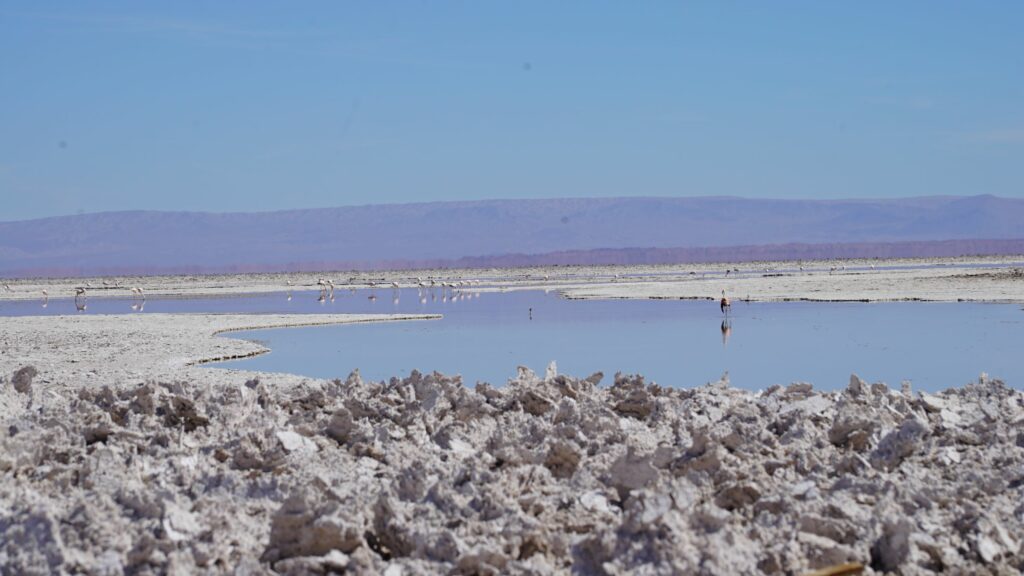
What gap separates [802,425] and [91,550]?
13.4 feet

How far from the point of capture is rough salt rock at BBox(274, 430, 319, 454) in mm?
6863

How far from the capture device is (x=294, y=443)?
6.95 metres

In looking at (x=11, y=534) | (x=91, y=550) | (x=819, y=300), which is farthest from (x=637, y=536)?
(x=819, y=300)

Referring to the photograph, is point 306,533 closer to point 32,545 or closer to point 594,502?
point 32,545

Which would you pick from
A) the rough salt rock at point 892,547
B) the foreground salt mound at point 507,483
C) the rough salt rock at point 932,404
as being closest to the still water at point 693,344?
the rough salt rock at point 932,404

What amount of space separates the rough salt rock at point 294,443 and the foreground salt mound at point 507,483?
16 mm

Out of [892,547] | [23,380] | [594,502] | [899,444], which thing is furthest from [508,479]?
[23,380]

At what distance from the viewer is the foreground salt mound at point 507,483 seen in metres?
4.90

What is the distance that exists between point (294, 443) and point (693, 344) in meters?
13.7

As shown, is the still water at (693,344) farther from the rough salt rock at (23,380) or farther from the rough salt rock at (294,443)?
the rough salt rock at (294,443)

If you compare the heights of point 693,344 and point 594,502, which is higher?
point 594,502

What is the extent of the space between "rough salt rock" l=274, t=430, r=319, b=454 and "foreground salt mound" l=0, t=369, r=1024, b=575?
16 mm

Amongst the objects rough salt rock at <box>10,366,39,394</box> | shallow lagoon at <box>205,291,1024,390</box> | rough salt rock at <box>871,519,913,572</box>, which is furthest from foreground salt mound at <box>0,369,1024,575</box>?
shallow lagoon at <box>205,291,1024,390</box>

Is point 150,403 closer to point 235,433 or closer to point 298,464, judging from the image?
point 235,433
